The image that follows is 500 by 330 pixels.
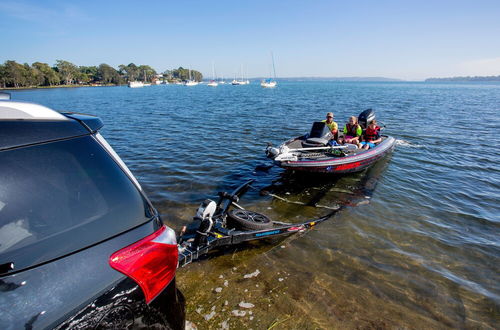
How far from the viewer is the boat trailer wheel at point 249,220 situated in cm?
472

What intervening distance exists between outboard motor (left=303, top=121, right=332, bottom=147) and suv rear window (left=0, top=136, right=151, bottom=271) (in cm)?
861

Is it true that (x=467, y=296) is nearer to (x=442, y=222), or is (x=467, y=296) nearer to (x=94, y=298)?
(x=442, y=222)

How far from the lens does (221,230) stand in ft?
14.6

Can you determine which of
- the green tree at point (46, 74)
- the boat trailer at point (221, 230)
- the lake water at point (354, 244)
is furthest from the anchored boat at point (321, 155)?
the green tree at point (46, 74)

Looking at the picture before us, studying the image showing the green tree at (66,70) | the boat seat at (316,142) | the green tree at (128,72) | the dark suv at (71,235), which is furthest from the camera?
the green tree at (128,72)

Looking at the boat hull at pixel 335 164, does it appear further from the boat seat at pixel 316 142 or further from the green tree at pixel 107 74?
the green tree at pixel 107 74

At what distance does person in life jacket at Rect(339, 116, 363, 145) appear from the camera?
11164 millimetres

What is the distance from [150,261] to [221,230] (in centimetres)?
266

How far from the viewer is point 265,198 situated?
772 cm

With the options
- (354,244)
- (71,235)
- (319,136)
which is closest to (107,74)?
(319,136)

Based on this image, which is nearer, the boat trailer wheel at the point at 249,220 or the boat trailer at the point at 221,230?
the boat trailer at the point at 221,230

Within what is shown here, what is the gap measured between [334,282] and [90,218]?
12.8 ft

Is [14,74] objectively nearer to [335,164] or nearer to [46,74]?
[46,74]

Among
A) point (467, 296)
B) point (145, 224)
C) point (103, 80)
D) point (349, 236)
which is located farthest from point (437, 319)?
point (103, 80)
